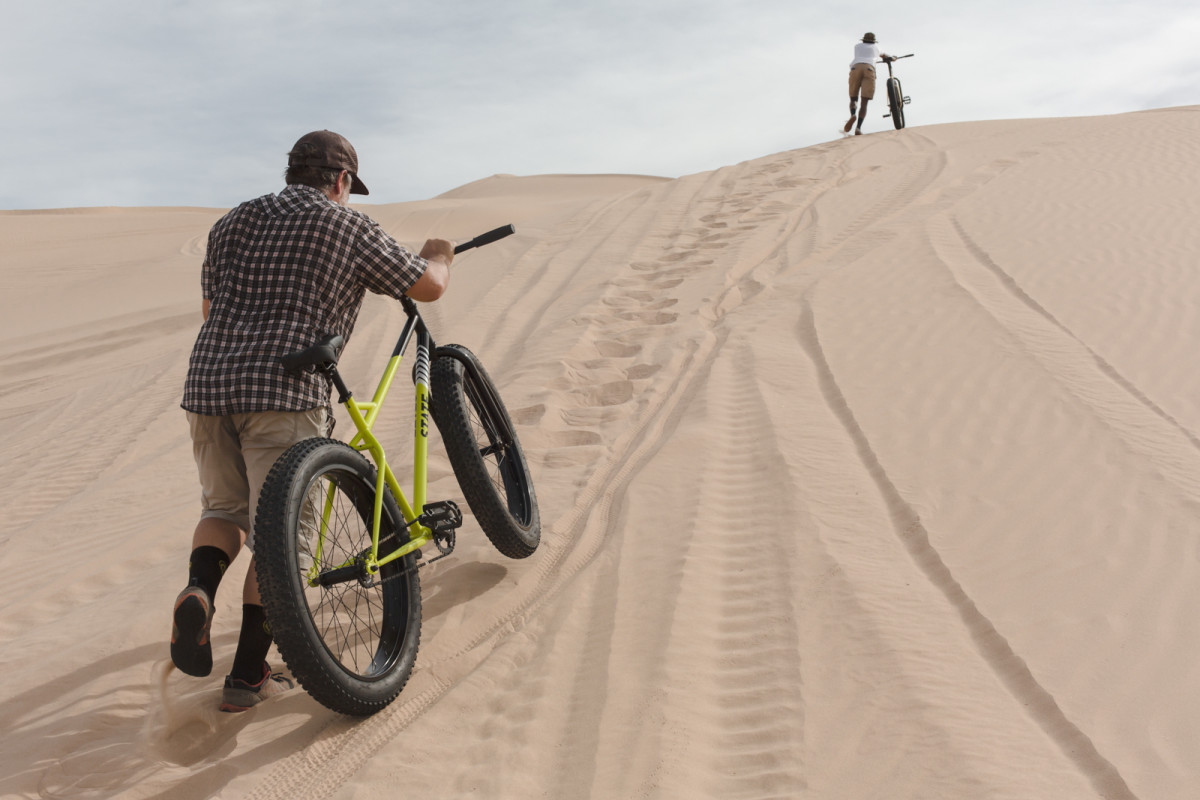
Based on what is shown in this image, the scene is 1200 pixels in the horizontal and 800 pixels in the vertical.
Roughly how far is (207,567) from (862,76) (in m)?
15.0

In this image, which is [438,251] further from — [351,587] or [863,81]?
[863,81]

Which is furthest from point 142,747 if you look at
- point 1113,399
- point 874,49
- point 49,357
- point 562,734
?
point 874,49

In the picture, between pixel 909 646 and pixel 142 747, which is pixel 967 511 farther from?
pixel 142 747

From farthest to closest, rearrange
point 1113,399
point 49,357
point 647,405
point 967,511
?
point 49,357 < point 647,405 < point 1113,399 < point 967,511

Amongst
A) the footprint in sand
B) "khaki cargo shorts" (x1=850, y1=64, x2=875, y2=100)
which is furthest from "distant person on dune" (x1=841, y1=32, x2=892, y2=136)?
the footprint in sand

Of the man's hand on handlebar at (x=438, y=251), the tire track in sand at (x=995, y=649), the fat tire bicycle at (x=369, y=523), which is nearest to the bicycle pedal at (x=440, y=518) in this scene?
the fat tire bicycle at (x=369, y=523)

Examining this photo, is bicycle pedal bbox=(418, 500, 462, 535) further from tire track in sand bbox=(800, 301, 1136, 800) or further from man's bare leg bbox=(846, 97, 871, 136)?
man's bare leg bbox=(846, 97, 871, 136)

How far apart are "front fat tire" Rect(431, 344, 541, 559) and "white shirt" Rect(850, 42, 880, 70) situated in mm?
13679

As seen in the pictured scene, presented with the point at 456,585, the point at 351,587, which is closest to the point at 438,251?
the point at 351,587

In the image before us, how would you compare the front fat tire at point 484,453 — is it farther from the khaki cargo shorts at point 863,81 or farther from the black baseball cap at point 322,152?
the khaki cargo shorts at point 863,81

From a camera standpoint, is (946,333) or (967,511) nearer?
(967,511)

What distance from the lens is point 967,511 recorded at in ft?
11.4

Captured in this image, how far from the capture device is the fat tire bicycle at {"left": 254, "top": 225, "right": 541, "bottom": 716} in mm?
2180

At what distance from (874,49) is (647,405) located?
12.7 meters
